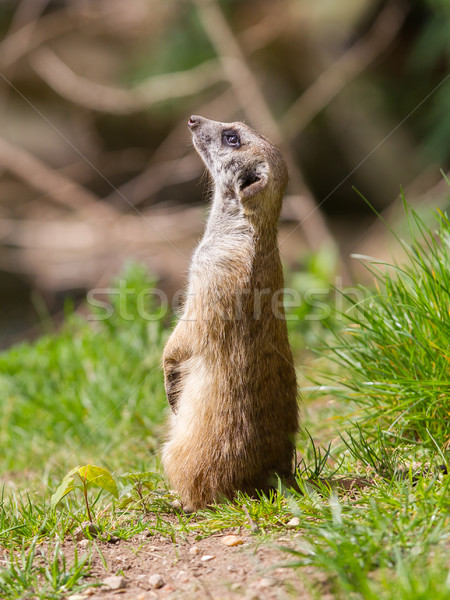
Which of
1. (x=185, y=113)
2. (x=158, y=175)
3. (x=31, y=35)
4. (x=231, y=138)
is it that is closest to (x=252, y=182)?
(x=231, y=138)

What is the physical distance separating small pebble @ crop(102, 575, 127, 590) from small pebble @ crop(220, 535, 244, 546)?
392 mm

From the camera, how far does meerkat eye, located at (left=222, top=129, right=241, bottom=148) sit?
11.7 ft

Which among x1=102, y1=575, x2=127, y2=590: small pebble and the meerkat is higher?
the meerkat

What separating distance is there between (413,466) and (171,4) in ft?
27.0

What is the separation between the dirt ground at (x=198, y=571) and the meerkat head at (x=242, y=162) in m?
1.60

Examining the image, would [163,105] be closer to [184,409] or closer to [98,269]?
[98,269]

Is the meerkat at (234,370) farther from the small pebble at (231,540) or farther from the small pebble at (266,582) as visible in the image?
the small pebble at (266,582)

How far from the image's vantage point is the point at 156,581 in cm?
219

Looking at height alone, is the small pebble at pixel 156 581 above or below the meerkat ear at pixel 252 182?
below

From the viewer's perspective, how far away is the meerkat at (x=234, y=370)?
2.78 metres

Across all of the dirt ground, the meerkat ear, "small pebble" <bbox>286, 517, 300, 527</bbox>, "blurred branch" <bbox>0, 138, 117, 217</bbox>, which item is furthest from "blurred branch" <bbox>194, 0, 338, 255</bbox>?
the dirt ground

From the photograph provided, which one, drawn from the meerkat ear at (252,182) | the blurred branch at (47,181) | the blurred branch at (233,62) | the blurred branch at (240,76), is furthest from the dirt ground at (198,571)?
the blurred branch at (47,181)

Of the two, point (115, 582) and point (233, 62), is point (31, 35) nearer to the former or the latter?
point (233, 62)

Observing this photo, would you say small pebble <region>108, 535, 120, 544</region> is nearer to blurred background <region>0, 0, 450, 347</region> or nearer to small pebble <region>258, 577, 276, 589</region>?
small pebble <region>258, 577, 276, 589</region>
